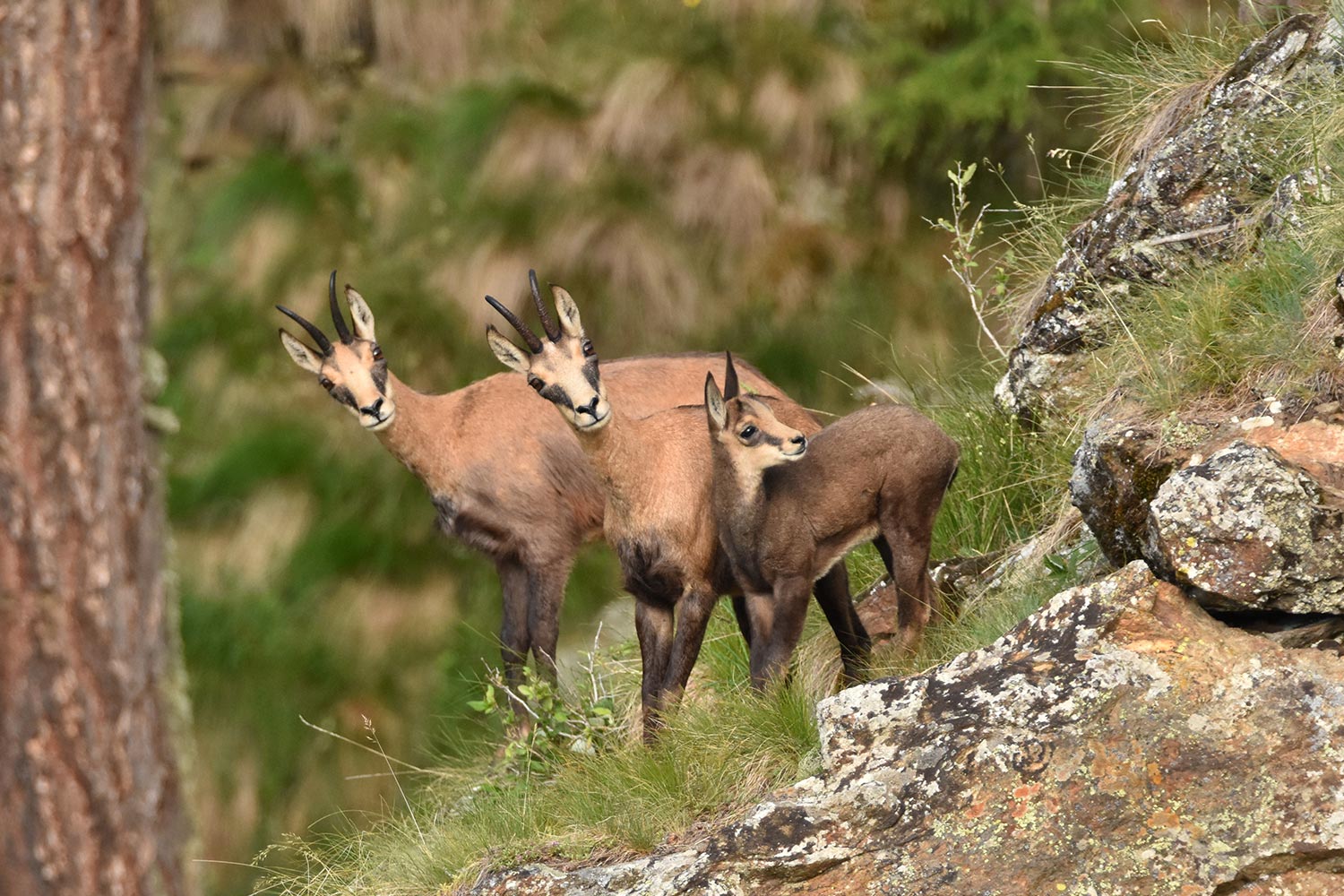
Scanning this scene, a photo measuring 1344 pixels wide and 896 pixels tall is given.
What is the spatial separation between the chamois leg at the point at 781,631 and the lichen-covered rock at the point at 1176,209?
1532mm

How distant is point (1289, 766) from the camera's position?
4418mm

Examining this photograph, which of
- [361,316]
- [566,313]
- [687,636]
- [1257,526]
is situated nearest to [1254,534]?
[1257,526]

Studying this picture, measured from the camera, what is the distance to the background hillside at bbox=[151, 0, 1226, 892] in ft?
33.7

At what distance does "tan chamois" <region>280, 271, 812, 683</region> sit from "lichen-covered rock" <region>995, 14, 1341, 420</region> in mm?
1645

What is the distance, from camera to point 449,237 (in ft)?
34.6

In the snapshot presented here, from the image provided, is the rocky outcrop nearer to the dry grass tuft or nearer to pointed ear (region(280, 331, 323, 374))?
pointed ear (region(280, 331, 323, 374))

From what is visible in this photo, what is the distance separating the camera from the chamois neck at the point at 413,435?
311 inches

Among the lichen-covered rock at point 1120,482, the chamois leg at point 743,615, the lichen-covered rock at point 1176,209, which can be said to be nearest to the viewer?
the lichen-covered rock at point 1120,482

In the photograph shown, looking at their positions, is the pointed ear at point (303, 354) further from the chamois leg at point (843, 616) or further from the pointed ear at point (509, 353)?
the chamois leg at point (843, 616)

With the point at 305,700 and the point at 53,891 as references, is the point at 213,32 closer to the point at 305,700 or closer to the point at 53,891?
the point at 305,700

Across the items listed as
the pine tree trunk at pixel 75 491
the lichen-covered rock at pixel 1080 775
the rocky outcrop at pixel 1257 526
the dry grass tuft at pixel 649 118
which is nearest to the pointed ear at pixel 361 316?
the dry grass tuft at pixel 649 118

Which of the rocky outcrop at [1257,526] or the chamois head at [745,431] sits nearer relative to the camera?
the rocky outcrop at [1257,526]

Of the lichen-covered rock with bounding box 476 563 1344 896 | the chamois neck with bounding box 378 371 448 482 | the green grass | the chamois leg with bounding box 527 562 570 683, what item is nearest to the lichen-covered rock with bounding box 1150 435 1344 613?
the lichen-covered rock with bounding box 476 563 1344 896

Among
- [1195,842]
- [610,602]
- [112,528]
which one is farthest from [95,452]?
[610,602]
